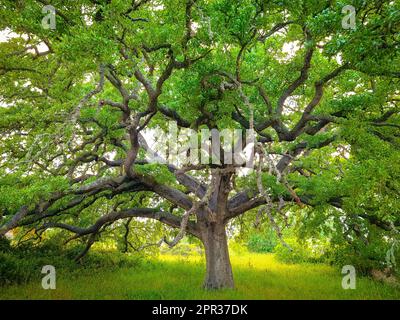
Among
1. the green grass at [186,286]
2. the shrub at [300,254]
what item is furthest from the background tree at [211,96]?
the shrub at [300,254]

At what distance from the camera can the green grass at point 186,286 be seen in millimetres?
10977

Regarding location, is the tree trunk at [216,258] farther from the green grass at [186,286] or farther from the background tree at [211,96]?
the green grass at [186,286]

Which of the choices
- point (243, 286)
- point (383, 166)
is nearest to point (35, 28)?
point (383, 166)

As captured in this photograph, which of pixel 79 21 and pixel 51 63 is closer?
pixel 79 21

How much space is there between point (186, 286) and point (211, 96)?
23.6ft

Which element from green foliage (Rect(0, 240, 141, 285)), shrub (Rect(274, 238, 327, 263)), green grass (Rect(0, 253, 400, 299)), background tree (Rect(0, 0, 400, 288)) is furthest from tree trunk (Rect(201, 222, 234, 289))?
shrub (Rect(274, 238, 327, 263))

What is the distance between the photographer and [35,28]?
21.0 feet

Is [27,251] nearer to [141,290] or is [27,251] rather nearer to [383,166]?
[141,290]

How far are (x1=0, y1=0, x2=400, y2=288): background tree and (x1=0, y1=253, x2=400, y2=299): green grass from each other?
1332 mm

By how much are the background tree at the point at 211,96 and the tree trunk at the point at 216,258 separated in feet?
0.14

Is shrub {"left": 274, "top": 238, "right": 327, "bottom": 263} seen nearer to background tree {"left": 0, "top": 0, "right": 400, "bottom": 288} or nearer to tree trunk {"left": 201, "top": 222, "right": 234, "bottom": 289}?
background tree {"left": 0, "top": 0, "right": 400, "bottom": 288}

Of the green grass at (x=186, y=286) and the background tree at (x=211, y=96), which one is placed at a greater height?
the background tree at (x=211, y=96)

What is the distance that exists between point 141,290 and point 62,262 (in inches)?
181

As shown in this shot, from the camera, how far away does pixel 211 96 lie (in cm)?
867
